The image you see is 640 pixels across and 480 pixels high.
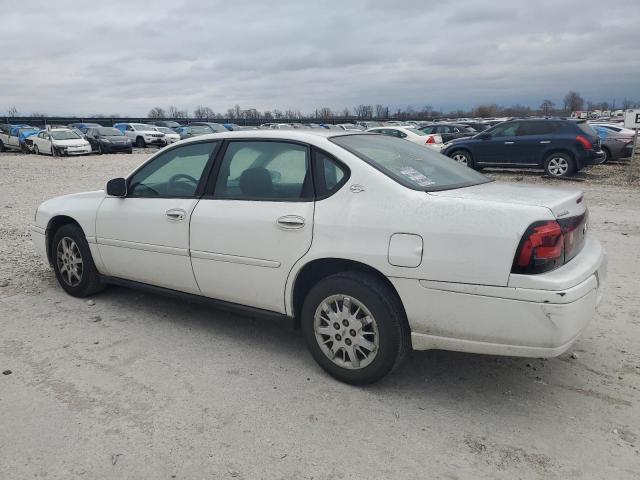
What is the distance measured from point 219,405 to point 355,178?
5.29 feet

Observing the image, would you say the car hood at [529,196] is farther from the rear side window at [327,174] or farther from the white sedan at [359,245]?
the rear side window at [327,174]

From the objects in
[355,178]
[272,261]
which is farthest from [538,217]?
[272,261]

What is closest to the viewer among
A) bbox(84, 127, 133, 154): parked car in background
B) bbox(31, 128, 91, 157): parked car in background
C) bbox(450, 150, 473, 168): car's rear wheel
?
bbox(450, 150, 473, 168): car's rear wheel

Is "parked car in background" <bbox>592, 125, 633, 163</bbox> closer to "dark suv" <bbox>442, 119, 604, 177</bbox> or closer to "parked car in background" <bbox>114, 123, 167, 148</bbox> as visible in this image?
"dark suv" <bbox>442, 119, 604, 177</bbox>

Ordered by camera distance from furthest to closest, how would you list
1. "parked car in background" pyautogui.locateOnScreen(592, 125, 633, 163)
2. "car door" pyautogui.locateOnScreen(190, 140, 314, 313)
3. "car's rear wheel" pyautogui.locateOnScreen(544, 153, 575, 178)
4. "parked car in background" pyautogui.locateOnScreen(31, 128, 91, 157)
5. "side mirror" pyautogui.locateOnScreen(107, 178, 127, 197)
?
"parked car in background" pyautogui.locateOnScreen(31, 128, 91, 157)
"parked car in background" pyautogui.locateOnScreen(592, 125, 633, 163)
"car's rear wheel" pyautogui.locateOnScreen(544, 153, 575, 178)
"side mirror" pyautogui.locateOnScreen(107, 178, 127, 197)
"car door" pyautogui.locateOnScreen(190, 140, 314, 313)

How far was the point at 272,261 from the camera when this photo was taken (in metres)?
3.58

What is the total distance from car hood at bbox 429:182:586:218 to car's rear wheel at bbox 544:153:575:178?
→ 12.0 meters

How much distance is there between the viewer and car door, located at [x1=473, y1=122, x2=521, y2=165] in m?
15.3

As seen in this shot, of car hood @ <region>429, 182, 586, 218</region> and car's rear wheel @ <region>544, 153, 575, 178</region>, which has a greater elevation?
car hood @ <region>429, 182, 586, 218</region>

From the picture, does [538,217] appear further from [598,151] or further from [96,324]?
[598,151]

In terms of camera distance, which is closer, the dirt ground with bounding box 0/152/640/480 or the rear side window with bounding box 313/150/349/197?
the dirt ground with bounding box 0/152/640/480

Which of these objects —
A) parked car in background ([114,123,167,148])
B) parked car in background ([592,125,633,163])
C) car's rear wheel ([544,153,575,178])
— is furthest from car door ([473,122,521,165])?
parked car in background ([114,123,167,148])

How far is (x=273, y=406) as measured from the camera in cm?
322

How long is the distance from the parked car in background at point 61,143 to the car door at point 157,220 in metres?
22.5
